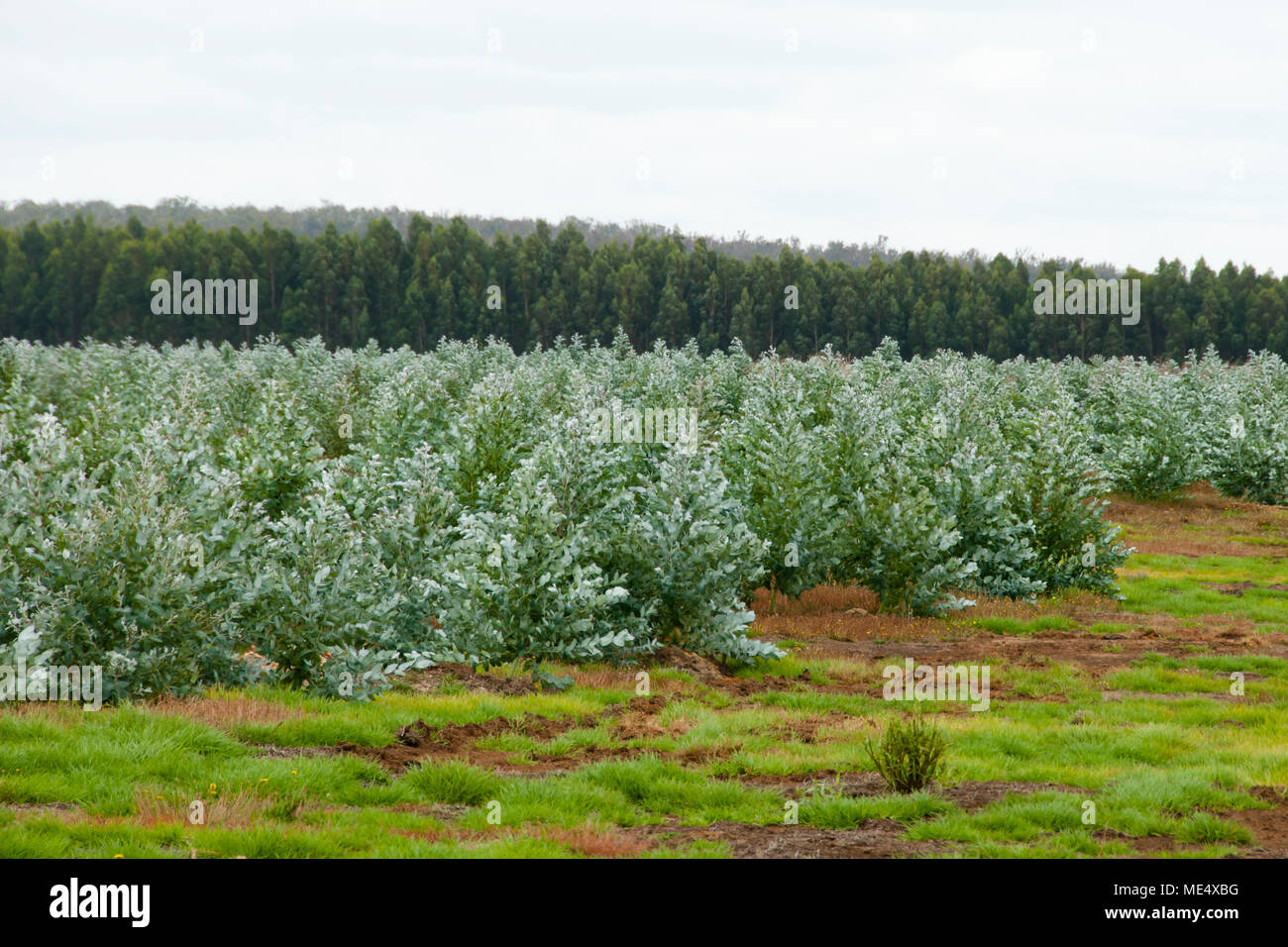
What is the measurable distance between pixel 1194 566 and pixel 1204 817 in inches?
735

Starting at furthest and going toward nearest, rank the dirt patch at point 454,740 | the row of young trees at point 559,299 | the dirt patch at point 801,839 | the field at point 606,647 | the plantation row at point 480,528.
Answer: the row of young trees at point 559,299 → the plantation row at point 480,528 → the dirt patch at point 454,740 → the field at point 606,647 → the dirt patch at point 801,839

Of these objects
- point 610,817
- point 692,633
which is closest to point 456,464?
point 692,633

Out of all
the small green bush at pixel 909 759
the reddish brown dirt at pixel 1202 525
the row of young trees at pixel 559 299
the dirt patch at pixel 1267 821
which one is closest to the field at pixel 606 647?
the dirt patch at pixel 1267 821

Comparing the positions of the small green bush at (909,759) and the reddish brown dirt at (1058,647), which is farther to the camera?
Result: the reddish brown dirt at (1058,647)

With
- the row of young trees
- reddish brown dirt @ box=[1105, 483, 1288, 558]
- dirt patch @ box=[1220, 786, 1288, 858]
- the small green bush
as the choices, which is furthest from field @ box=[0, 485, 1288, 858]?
the row of young trees

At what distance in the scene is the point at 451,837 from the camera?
26.6 ft

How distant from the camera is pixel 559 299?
329 feet

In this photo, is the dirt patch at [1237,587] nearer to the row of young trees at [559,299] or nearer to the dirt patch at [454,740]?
the dirt patch at [454,740]

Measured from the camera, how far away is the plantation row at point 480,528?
431 inches

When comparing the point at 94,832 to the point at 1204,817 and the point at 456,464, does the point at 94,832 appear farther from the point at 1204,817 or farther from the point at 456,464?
the point at 456,464

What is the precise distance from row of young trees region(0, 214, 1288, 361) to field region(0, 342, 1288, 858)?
75523 millimetres

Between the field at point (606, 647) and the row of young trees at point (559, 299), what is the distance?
7552 cm

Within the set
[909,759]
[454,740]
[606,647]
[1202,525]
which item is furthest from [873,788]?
[1202,525]

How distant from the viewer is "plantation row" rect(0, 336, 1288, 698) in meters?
10.9
